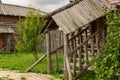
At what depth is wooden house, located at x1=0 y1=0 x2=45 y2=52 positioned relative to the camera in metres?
32.7

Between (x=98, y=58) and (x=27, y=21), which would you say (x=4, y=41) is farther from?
(x=98, y=58)

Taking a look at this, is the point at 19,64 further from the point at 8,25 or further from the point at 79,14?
the point at 8,25

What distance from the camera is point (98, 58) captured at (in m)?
9.96

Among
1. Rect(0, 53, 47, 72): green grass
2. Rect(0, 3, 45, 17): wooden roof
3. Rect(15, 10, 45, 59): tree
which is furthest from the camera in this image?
Rect(0, 3, 45, 17): wooden roof

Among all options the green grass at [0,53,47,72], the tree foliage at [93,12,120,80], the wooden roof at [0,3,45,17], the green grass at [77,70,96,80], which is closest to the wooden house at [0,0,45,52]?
the wooden roof at [0,3,45,17]

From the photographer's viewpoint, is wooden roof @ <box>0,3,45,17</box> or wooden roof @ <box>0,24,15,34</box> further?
wooden roof @ <box>0,3,45,17</box>

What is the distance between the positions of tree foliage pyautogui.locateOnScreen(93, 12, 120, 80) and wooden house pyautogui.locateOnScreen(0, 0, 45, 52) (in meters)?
→ 22.7

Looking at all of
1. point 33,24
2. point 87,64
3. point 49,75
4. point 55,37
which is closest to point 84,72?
point 87,64

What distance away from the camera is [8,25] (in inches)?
1344

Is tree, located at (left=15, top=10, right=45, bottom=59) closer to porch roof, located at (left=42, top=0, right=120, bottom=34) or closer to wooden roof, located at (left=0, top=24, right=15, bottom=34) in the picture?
porch roof, located at (left=42, top=0, right=120, bottom=34)

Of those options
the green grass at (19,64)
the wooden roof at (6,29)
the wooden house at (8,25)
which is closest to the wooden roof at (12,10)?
the wooden house at (8,25)

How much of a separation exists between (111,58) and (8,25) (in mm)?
25598

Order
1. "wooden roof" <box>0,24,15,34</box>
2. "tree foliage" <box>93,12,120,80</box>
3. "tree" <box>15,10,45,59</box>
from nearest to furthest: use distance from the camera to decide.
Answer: "tree foliage" <box>93,12,120,80</box>, "tree" <box>15,10,45,59</box>, "wooden roof" <box>0,24,15,34</box>

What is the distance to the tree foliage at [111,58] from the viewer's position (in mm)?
9430
